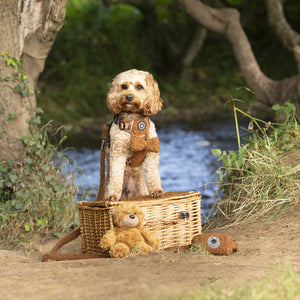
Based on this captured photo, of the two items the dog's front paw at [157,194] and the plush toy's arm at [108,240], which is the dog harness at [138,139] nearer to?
the dog's front paw at [157,194]

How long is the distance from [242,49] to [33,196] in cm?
401

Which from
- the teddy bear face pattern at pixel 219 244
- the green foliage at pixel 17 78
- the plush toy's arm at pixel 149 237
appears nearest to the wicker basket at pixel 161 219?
the plush toy's arm at pixel 149 237

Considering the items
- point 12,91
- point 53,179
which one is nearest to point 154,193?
point 53,179

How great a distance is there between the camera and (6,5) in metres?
4.76

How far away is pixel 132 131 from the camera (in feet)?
12.2

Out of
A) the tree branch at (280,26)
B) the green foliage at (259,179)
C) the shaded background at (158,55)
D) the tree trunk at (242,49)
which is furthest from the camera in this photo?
the shaded background at (158,55)

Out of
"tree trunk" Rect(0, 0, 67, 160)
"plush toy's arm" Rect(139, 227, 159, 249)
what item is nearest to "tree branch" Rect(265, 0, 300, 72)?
"tree trunk" Rect(0, 0, 67, 160)

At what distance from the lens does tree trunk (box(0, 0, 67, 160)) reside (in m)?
4.75

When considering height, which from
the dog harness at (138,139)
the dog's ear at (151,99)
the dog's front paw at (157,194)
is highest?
the dog's ear at (151,99)

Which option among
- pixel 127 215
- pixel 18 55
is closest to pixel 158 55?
pixel 18 55

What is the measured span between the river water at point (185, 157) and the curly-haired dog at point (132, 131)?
1343mm

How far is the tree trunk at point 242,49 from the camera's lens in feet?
22.7

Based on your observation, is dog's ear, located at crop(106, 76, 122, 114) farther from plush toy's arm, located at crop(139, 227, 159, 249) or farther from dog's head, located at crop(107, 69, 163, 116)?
plush toy's arm, located at crop(139, 227, 159, 249)

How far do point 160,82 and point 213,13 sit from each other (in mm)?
8122
